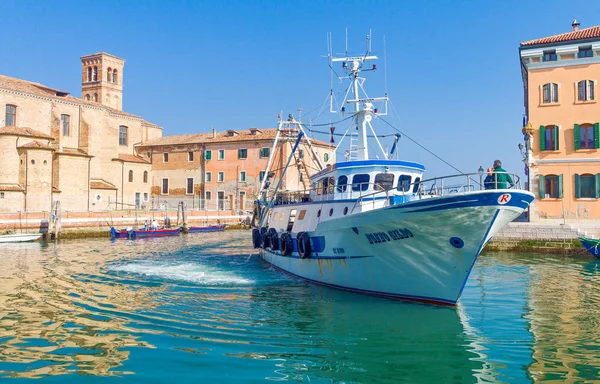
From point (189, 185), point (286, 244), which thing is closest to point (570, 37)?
point (286, 244)

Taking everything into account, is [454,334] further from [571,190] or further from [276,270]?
[571,190]

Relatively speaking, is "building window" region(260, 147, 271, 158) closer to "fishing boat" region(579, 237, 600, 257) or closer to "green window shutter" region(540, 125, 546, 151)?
"green window shutter" region(540, 125, 546, 151)

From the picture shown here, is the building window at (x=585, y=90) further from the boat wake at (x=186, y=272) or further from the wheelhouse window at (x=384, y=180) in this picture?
the boat wake at (x=186, y=272)

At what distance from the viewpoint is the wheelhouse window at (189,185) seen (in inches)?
2375

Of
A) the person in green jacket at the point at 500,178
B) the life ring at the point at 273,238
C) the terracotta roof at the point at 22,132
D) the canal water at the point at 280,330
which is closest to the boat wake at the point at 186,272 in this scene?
the canal water at the point at 280,330

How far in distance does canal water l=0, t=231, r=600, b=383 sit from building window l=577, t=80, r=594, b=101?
50.8ft

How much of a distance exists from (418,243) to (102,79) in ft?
241

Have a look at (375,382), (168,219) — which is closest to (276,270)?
(375,382)

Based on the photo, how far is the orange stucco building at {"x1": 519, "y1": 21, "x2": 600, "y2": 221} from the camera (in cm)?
2984

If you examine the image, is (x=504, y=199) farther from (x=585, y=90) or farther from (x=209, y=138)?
(x=209, y=138)

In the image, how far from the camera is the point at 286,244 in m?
19.3

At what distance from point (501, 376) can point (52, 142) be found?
5304cm

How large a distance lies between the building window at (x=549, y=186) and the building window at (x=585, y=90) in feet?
16.6

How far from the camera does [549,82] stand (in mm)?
31109
